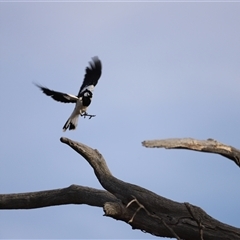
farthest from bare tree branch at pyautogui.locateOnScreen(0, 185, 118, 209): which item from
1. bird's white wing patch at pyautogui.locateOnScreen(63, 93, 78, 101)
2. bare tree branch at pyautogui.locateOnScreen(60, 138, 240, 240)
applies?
bird's white wing patch at pyautogui.locateOnScreen(63, 93, 78, 101)

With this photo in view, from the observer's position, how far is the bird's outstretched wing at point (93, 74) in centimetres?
884

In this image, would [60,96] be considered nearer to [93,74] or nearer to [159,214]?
[93,74]

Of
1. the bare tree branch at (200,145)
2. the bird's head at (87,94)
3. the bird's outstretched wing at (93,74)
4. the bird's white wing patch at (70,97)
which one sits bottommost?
the bare tree branch at (200,145)

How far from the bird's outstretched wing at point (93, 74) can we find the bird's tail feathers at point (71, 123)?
29 centimetres

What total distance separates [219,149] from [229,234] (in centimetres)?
73

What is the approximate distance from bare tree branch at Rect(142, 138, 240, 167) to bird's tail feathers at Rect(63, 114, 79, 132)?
4.56 metres

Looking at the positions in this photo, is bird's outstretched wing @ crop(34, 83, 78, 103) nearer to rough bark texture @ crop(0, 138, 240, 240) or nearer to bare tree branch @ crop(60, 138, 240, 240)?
rough bark texture @ crop(0, 138, 240, 240)

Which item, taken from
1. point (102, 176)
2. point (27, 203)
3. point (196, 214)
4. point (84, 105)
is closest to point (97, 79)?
point (84, 105)

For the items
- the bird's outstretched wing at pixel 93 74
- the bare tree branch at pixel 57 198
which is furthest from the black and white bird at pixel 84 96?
the bare tree branch at pixel 57 198

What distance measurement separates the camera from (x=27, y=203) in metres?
5.77

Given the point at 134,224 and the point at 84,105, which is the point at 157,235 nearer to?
the point at 134,224

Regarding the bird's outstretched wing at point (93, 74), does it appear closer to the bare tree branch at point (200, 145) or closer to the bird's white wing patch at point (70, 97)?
the bird's white wing patch at point (70, 97)

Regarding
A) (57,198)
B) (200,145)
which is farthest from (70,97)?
(200,145)

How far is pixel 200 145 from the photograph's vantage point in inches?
161
